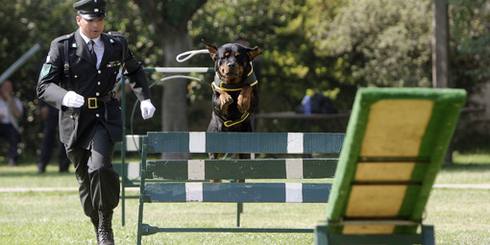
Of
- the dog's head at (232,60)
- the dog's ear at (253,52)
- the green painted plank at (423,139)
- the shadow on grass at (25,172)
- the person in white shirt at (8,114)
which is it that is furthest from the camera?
the person in white shirt at (8,114)

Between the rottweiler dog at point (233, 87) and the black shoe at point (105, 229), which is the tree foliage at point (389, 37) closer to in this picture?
the rottweiler dog at point (233, 87)

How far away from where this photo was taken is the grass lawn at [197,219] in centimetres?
1088

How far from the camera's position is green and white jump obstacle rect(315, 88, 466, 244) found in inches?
243

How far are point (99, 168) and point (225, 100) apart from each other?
11.3 feet

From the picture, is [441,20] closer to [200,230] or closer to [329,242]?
[200,230]

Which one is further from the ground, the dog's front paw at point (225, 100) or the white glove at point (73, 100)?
the white glove at point (73, 100)

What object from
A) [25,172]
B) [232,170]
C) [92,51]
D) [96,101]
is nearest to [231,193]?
[232,170]

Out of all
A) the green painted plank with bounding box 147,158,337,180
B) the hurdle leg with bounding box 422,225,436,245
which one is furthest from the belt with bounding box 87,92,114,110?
the hurdle leg with bounding box 422,225,436,245

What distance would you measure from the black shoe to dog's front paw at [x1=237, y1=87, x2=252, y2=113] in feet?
11.0

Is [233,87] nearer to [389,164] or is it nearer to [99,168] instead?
[99,168]

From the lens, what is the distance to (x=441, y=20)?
2400 cm

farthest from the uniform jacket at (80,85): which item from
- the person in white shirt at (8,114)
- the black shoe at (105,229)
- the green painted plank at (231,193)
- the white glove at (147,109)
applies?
the person in white shirt at (8,114)

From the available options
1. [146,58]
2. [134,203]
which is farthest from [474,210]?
[146,58]

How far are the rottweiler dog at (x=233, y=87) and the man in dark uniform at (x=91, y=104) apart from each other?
2.89 m
